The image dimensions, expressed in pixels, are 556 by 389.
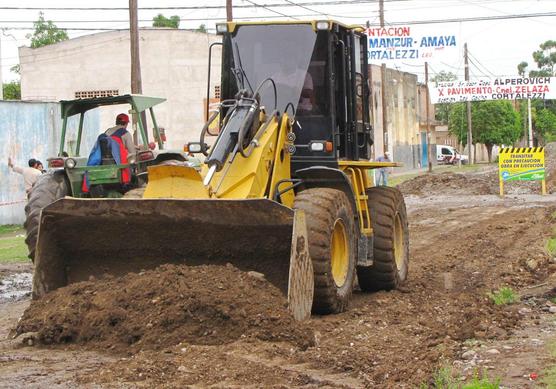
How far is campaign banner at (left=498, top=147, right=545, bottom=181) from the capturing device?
32.5 m

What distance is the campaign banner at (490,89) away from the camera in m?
57.1

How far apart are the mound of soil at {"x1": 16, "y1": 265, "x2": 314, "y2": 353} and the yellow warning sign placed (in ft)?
82.3

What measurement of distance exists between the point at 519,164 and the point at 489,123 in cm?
4491

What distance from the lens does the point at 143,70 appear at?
47.3 meters

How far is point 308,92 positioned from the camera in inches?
429

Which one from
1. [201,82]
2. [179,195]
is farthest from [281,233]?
[201,82]

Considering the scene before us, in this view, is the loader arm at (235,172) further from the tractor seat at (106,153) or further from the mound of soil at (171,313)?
the tractor seat at (106,153)

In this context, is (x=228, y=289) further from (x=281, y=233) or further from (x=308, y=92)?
(x=308, y=92)

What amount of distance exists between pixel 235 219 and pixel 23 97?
40871 mm

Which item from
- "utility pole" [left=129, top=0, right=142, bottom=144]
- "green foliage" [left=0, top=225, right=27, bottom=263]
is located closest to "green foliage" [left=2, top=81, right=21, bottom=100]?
"utility pole" [left=129, top=0, right=142, bottom=144]

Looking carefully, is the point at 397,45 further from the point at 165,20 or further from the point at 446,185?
the point at 165,20

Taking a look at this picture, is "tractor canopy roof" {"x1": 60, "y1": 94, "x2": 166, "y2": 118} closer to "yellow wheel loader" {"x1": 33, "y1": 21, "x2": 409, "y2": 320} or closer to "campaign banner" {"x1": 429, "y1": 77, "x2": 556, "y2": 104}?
"yellow wheel loader" {"x1": 33, "y1": 21, "x2": 409, "y2": 320}

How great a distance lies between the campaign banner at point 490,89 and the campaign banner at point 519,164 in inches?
952

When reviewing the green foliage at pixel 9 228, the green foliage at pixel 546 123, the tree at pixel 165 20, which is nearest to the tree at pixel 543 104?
the green foliage at pixel 546 123
